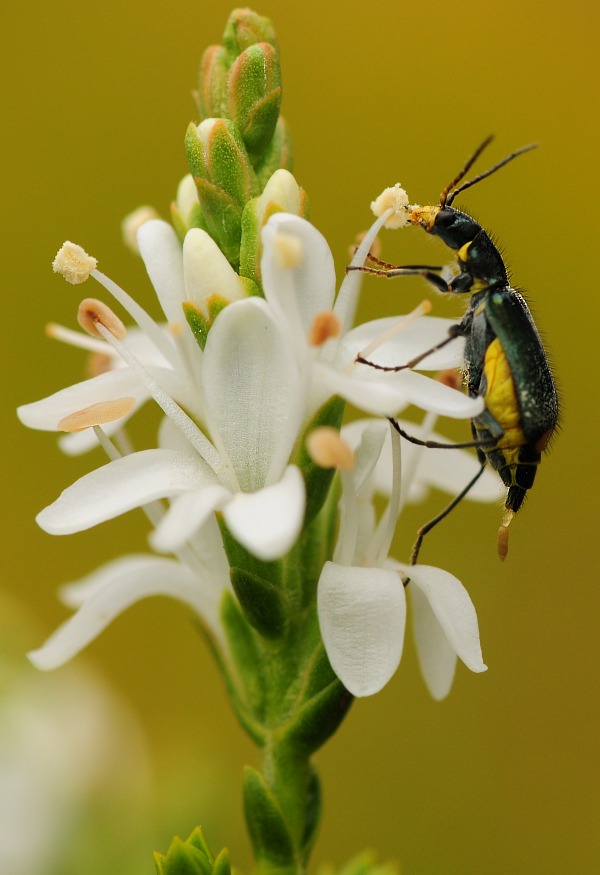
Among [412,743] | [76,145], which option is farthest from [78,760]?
[76,145]

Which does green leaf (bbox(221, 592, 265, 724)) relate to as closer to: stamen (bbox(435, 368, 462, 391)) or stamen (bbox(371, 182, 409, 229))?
stamen (bbox(435, 368, 462, 391))

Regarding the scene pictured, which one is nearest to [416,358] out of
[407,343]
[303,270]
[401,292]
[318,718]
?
[407,343]

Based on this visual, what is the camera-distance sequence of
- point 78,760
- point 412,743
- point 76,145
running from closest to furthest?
point 78,760, point 412,743, point 76,145

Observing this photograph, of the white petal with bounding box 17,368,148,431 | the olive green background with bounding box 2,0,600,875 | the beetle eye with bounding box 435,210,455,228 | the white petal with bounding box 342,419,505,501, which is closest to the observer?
the white petal with bounding box 17,368,148,431

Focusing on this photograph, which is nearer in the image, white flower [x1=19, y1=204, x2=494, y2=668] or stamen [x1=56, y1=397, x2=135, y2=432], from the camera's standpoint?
white flower [x1=19, y1=204, x2=494, y2=668]

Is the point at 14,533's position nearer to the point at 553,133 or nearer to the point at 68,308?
the point at 68,308

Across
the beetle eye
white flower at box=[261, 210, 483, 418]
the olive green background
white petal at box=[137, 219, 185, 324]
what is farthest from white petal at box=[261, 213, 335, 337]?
the olive green background

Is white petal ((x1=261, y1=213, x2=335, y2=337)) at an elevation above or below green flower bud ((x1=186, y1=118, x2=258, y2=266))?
below

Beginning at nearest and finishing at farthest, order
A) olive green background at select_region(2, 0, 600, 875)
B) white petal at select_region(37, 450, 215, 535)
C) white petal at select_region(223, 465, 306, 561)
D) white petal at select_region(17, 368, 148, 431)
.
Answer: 1. white petal at select_region(223, 465, 306, 561)
2. white petal at select_region(37, 450, 215, 535)
3. white petal at select_region(17, 368, 148, 431)
4. olive green background at select_region(2, 0, 600, 875)

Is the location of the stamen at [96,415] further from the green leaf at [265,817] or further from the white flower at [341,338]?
the green leaf at [265,817]
